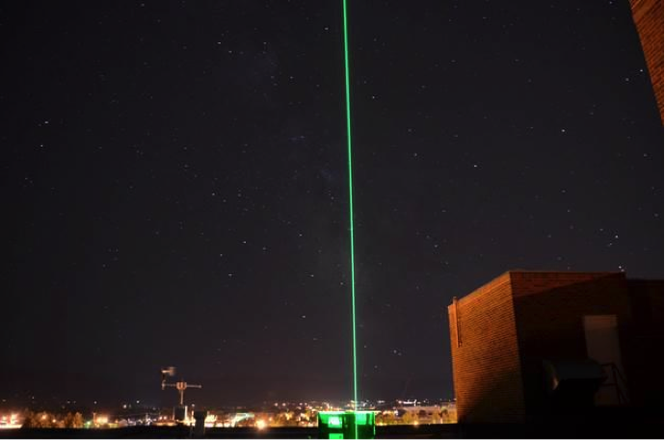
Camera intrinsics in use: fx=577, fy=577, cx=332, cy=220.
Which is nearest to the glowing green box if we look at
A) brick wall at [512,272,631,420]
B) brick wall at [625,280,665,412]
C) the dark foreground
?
the dark foreground

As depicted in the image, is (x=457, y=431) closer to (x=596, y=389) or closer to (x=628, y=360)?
(x=596, y=389)

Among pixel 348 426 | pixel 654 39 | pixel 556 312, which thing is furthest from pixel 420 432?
pixel 654 39

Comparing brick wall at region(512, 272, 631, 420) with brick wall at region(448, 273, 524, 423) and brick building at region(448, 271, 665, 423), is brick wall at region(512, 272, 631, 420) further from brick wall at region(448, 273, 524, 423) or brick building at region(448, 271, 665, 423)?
brick wall at region(448, 273, 524, 423)

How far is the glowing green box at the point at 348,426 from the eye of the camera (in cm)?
923

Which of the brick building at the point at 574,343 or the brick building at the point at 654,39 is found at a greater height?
the brick building at the point at 654,39

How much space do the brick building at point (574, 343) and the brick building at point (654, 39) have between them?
A: 8338 millimetres

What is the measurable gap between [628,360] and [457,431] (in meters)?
4.97

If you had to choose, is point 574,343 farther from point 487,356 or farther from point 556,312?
point 487,356

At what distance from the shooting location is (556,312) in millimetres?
15680

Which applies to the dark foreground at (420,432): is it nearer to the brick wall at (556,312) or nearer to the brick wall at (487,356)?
the brick wall at (487,356)

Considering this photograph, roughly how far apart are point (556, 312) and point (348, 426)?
871 cm

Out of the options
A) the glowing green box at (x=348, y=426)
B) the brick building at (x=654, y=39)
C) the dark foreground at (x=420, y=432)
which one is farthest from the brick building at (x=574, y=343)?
the brick building at (x=654, y=39)

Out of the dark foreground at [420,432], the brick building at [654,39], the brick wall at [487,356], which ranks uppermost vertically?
the brick building at [654,39]

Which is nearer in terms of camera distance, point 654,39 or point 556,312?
point 654,39
